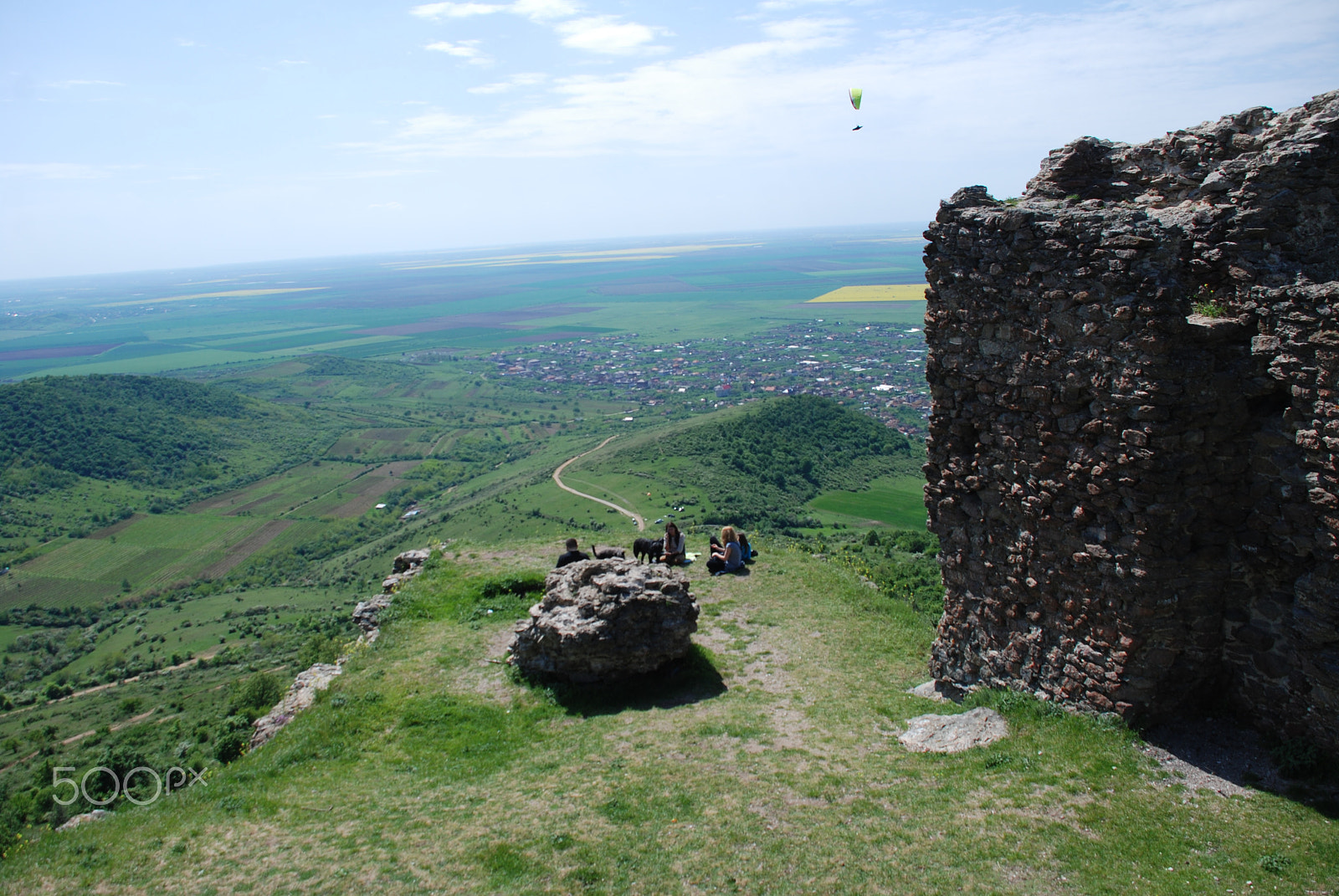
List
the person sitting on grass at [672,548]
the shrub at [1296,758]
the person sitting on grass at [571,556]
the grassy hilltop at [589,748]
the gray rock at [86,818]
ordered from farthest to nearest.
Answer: the person sitting on grass at [672,548]
the person sitting on grass at [571,556]
the gray rock at [86,818]
the shrub at [1296,758]
the grassy hilltop at [589,748]

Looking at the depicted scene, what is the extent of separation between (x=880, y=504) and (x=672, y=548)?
33351mm

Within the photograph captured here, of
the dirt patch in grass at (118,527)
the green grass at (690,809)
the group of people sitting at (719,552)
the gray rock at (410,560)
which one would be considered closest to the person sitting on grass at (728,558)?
the group of people sitting at (719,552)

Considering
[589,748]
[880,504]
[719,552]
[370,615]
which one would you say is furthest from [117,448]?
[589,748]

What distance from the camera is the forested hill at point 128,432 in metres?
79.4

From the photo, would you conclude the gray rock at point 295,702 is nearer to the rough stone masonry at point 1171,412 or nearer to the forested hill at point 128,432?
the rough stone masonry at point 1171,412

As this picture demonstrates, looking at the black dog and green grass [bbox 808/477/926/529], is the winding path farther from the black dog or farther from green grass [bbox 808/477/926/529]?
the black dog

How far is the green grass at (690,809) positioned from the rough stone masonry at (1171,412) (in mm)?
1341

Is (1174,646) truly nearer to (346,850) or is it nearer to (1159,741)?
(1159,741)

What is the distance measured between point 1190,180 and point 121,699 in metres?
38.2

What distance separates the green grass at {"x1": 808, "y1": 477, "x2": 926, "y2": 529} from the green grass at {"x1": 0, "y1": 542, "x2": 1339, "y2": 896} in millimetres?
33392

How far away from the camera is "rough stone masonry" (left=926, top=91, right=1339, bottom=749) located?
779 cm

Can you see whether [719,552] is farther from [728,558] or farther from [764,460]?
[764,460]

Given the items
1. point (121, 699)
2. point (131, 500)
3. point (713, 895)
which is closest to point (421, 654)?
point (713, 895)

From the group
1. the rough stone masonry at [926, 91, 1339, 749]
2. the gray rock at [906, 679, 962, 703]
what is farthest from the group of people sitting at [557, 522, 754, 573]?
the rough stone masonry at [926, 91, 1339, 749]
